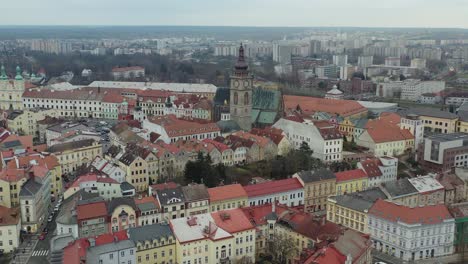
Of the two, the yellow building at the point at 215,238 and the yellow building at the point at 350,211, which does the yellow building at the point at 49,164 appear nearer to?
the yellow building at the point at 215,238

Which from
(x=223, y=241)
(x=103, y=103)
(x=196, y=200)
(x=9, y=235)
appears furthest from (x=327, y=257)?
(x=103, y=103)

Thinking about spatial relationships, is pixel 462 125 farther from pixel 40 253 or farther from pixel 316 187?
pixel 40 253

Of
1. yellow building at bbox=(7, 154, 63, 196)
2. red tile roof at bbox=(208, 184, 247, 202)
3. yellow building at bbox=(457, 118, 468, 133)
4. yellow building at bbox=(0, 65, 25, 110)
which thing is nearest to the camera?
red tile roof at bbox=(208, 184, 247, 202)

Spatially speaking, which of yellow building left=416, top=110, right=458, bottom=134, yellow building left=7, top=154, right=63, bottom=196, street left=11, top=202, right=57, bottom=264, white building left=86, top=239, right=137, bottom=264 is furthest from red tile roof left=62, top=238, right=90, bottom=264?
yellow building left=416, top=110, right=458, bottom=134

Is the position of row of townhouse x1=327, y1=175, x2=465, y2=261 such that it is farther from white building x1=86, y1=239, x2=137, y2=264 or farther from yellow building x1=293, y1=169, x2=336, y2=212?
white building x1=86, y1=239, x2=137, y2=264

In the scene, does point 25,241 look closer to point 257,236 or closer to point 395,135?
point 257,236

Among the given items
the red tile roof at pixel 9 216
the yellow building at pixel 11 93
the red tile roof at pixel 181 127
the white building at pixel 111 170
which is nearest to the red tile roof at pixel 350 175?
the white building at pixel 111 170
